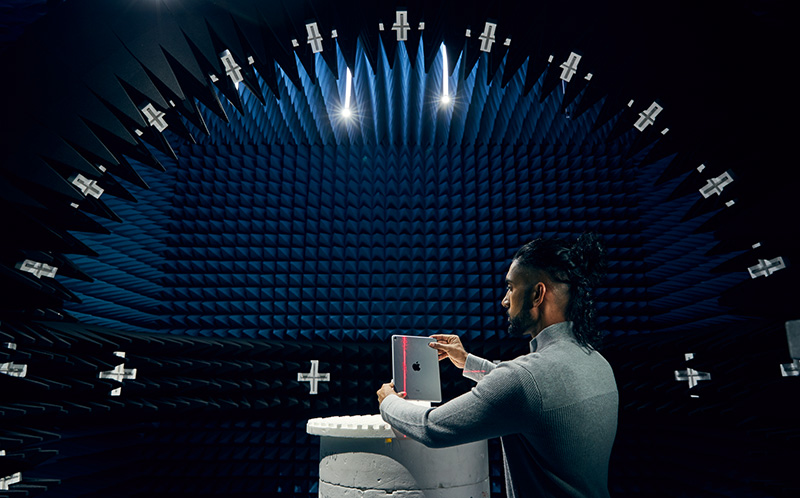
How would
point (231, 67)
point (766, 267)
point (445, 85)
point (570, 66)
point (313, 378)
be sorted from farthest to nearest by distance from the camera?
point (445, 85) < point (313, 378) < point (570, 66) < point (231, 67) < point (766, 267)

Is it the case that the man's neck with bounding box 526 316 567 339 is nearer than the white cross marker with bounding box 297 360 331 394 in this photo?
Yes

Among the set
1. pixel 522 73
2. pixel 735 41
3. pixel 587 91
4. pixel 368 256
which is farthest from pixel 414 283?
pixel 735 41

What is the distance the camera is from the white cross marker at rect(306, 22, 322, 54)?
2811 millimetres

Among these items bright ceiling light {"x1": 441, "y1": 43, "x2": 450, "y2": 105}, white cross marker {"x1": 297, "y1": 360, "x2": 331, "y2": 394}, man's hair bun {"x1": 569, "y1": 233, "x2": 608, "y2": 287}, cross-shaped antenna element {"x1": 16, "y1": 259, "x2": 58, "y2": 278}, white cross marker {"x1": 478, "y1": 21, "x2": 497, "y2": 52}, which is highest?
bright ceiling light {"x1": 441, "y1": 43, "x2": 450, "y2": 105}

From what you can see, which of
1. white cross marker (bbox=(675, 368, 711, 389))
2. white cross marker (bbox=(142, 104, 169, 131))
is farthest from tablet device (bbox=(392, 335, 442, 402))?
white cross marker (bbox=(675, 368, 711, 389))

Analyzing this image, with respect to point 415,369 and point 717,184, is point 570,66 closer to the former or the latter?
point 717,184

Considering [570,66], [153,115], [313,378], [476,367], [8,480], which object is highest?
[570,66]

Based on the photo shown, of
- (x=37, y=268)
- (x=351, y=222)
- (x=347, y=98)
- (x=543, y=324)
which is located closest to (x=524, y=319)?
(x=543, y=324)

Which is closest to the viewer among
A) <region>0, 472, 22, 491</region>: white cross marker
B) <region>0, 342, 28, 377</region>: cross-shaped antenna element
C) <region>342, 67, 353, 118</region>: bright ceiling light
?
<region>0, 472, 22, 491</region>: white cross marker

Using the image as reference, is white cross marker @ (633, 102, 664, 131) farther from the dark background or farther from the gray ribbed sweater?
the gray ribbed sweater

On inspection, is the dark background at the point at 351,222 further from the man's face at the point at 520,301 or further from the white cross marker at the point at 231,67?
the man's face at the point at 520,301

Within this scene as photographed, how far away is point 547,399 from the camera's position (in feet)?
2.93

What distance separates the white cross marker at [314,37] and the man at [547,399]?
2435mm

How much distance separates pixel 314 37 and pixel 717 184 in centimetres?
282
